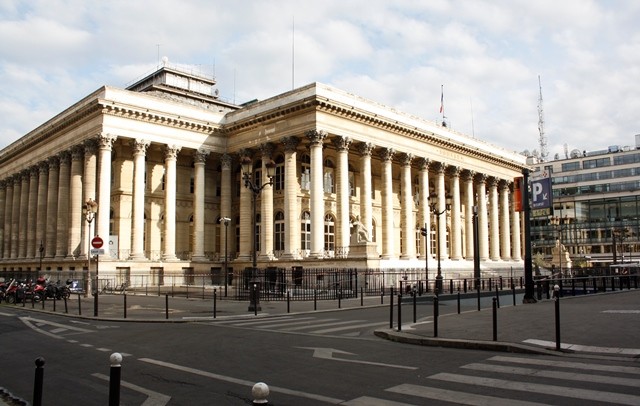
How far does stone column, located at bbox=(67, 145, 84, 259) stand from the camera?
4697 centimetres

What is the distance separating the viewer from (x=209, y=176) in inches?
2165

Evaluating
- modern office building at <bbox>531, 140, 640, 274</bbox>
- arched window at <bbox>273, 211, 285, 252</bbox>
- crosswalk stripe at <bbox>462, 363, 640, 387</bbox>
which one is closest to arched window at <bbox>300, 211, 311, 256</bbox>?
arched window at <bbox>273, 211, 285, 252</bbox>

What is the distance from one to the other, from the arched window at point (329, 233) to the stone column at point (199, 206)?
11020 millimetres

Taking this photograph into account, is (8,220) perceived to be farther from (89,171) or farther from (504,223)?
(504,223)

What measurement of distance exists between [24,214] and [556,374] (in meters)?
61.5

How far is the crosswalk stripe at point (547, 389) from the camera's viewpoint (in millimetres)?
7121

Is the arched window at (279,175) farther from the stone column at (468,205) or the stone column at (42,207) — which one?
the stone column at (42,207)

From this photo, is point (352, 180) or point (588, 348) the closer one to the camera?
point (588, 348)

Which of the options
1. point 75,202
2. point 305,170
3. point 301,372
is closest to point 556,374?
point 301,372

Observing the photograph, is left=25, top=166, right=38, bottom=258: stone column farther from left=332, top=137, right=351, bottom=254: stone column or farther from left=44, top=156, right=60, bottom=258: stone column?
left=332, top=137, right=351, bottom=254: stone column

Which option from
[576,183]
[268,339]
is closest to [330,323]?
[268,339]

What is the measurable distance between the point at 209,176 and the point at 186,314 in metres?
33.4

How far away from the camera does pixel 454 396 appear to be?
7590 millimetres

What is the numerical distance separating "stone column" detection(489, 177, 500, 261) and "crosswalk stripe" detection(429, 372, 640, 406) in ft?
193
